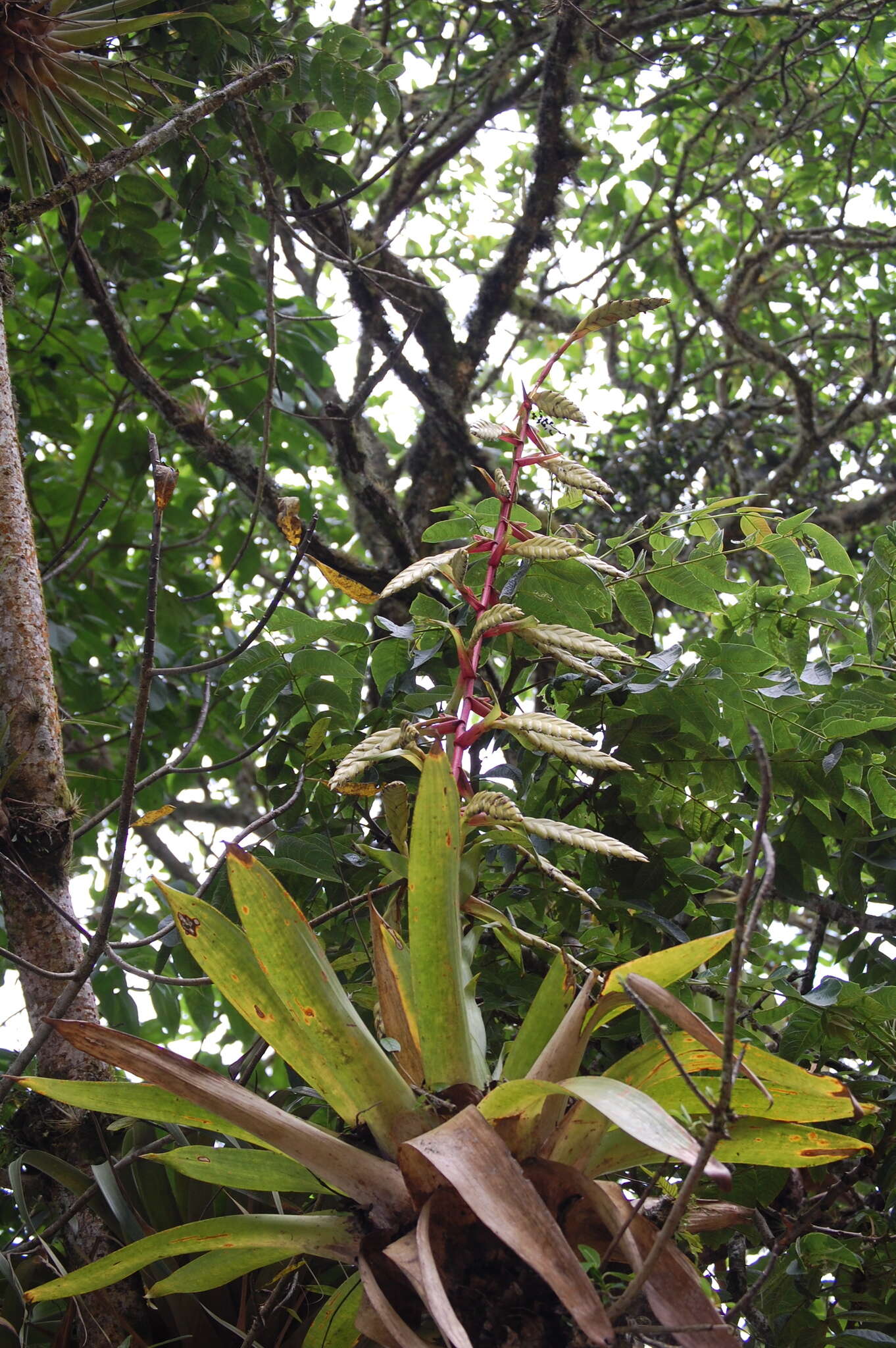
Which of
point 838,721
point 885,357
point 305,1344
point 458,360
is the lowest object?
point 305,1344

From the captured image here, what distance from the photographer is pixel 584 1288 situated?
0.73 meters

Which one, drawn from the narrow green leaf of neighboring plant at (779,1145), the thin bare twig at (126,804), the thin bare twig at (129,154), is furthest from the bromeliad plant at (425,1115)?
the thin bare twig at (129,154)

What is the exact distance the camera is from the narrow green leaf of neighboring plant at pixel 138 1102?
92 cm

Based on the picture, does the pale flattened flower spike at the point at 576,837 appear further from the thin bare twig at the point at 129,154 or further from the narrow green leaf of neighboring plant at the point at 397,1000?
the thin bare twig at the point at 129,154

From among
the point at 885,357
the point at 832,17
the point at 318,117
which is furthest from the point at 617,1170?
the point at 885,357

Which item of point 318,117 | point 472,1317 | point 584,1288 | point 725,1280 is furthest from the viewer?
point 318,117

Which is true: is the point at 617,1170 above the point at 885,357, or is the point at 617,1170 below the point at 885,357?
below

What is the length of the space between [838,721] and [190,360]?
8.22 feet

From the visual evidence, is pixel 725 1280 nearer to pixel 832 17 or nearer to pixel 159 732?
pixel 159 732

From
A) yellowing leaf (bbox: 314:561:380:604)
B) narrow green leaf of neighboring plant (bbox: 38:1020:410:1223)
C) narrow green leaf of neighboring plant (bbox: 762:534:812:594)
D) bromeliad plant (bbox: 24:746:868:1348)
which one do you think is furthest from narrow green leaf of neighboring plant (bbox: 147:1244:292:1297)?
narrow green leaf of neighboring plant (bbox: 762:534:812:594)

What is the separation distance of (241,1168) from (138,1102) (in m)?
0.11

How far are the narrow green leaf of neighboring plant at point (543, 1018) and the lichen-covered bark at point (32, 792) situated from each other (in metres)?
0.57

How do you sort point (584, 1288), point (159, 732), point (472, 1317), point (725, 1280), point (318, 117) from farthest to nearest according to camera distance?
point (159, 732) → point (318, 117) → point (725, 1280) → point (472, 1317) → point (584, 1288)

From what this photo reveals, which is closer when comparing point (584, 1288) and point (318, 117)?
point (584, 1288)
